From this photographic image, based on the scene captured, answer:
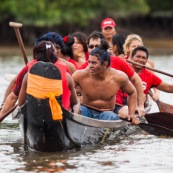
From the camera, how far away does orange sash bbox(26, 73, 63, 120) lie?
1089cm

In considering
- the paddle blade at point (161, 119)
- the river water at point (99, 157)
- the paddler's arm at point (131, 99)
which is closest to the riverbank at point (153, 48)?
the paddle blade at point (161, 119)

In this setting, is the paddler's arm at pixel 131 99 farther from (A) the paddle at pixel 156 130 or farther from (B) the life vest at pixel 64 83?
(B) the life vest at pixel 64 83

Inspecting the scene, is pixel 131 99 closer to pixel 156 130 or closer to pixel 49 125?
pixel 156 130

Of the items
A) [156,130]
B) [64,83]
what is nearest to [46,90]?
[64,83]

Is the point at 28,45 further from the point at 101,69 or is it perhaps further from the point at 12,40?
the point at 101,69

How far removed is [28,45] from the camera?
42.7 meters

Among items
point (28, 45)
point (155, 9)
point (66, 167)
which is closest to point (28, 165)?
point (66, 167)

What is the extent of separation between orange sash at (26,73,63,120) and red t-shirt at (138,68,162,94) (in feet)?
11.1

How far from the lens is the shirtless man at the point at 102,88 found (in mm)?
12273

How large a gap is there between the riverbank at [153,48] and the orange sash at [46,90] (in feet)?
78.3

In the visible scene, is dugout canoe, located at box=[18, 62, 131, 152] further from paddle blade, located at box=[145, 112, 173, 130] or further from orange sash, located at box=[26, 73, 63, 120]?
paddle blade, located at box=[145, 112, 173, 130]

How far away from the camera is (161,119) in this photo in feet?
44.8

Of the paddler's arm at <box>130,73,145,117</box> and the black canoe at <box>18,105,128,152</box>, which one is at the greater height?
the paddler's arm at <box>130,73,145,117</box>

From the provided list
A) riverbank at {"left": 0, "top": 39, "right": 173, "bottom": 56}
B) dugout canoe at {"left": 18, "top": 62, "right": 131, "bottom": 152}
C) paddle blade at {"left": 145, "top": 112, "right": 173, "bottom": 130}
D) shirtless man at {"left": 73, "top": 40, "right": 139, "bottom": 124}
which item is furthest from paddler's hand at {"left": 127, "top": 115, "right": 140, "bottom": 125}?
riverbank at {"left": 0, "top": 39, "right": 173, "bottom": 56}
